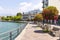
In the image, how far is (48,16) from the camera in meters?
25.0

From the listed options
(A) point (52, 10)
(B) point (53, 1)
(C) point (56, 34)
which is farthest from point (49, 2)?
(C) point (56, 34)

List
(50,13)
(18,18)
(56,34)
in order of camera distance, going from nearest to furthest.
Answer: (56,34) < (50,13) < (18,18)

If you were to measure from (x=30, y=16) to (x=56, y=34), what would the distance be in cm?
13971

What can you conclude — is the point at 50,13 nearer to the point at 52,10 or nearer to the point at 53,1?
the point at 52,10

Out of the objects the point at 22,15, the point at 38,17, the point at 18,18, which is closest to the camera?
the point at 38,17

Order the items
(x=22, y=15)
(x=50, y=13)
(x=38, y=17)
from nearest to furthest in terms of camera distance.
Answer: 1. (x=50, y=13)
2. (x=38, y=17)
3. (x=22, y=15)

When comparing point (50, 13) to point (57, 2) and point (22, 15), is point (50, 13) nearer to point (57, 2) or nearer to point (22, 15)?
point (57, 2)

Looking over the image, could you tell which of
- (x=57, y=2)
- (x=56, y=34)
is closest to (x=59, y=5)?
(x=57, y=2)

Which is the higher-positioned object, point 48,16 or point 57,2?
point 57,2

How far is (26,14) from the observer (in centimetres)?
16050

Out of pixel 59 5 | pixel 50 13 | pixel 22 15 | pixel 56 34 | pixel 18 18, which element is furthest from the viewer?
pixel 22 15

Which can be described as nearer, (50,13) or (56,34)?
(56,34)

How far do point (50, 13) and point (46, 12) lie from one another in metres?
0.56

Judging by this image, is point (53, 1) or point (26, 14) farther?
point (26, 14)
